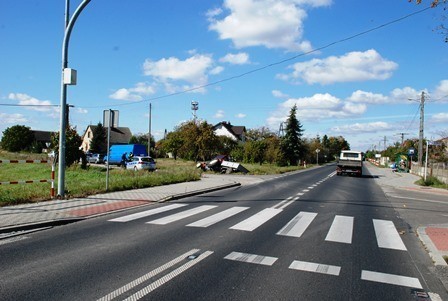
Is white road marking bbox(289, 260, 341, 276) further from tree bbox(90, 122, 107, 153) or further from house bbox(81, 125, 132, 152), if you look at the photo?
house bbox(81, 125, 132, 152)

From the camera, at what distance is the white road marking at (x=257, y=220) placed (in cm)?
864

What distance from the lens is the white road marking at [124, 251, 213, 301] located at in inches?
173

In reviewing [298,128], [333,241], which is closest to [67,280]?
[333,241]

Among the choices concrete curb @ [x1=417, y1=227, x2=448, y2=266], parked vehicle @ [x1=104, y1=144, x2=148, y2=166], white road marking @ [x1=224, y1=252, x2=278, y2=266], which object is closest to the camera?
white road marking @ [x1=224, y1=252, x2=278, y2=266]

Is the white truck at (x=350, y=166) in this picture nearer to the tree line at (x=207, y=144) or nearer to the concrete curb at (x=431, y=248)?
the tree line at (x=207, y=144)

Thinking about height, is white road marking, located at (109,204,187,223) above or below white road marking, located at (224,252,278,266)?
below

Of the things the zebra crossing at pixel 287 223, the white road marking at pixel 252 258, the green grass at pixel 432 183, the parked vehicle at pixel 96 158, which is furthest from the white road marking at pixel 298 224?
the parked vehicle at pixel 96 158

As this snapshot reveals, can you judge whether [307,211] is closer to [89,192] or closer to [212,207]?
[212,207]

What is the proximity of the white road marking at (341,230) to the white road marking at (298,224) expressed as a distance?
59 cm

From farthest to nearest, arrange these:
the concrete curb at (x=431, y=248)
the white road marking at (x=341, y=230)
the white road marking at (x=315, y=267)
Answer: the white road marking at (x=341, y=230) → the concrete curb at (x=431, y=248) → the white road marking at (x=315, y=267)

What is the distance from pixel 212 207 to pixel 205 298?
7.52 metres

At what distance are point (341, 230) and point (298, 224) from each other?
1.02m

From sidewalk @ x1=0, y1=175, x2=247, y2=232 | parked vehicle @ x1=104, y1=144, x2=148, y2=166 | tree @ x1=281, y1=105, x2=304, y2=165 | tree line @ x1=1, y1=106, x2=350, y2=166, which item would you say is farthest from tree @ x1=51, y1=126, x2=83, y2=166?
tree @ x1=281, y1=105, x2=304, y2=165

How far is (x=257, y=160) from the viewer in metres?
58.4
